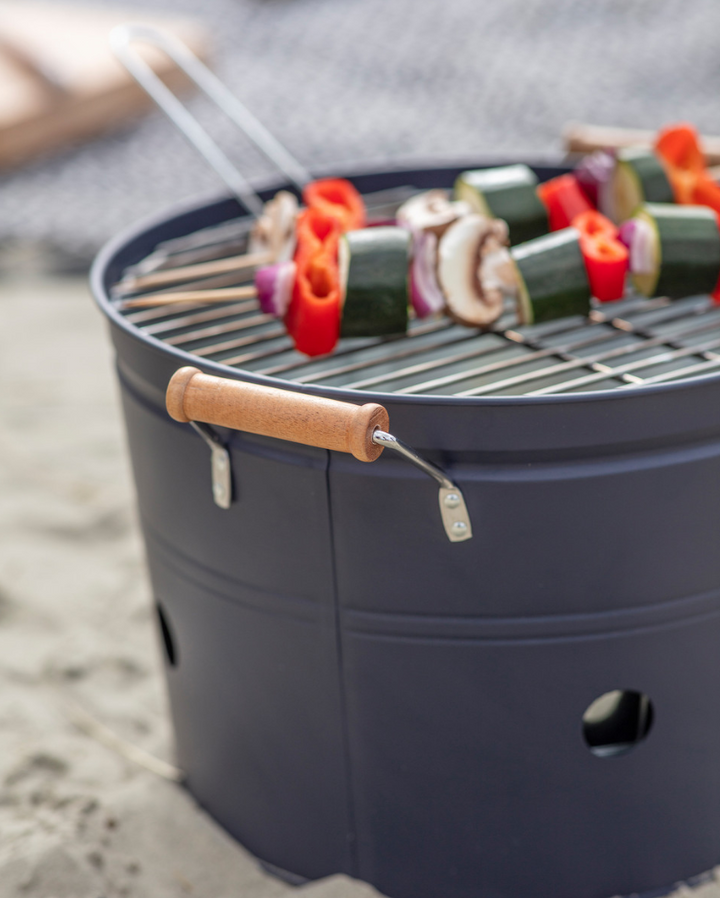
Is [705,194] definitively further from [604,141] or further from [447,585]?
[447,585]

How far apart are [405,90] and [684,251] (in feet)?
18.8

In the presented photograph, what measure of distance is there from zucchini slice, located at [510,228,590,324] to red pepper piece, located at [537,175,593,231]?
0.98ft

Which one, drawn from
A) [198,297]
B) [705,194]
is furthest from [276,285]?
[705,194]

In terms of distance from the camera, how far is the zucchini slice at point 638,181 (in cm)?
198

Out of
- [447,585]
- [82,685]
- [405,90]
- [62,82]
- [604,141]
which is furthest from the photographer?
[405,90]

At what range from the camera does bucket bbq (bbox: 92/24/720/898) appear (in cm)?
136

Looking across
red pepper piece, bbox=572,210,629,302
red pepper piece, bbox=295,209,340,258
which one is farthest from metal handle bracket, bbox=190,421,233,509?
red pepper piece, bbox=572,210,629,302

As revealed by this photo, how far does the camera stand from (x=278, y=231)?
74.0 inches

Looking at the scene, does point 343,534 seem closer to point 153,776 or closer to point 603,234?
point 603,234

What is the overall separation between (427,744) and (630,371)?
672 millimetres

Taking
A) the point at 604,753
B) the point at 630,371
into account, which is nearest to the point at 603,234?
the point at 630,371

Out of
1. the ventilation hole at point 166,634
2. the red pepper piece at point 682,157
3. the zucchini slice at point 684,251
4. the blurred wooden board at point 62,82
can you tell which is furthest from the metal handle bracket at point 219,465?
the blurred wooden board at point 62,82

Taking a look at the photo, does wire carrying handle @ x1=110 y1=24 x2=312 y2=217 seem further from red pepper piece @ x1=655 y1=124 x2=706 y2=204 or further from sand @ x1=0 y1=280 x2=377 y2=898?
sand @ x1=0 y1=280 x2=377 y2=898

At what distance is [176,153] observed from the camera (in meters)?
6.51
